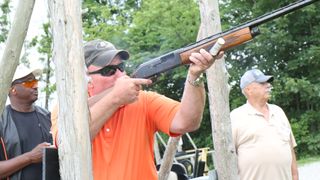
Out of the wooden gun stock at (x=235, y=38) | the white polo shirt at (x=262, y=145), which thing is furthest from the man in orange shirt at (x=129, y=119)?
the white polo shirt at (x=262, y=145)

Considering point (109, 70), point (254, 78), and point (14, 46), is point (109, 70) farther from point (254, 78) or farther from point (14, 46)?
point (254, 78)

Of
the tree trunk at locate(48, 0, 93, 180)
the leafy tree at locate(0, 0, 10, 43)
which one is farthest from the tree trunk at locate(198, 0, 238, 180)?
the leafy tree at locate(0, 0, 10, 43)

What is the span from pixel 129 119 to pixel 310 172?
421 inches

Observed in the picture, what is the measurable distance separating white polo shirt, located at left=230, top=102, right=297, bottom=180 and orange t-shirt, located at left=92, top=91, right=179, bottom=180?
1.89 meters

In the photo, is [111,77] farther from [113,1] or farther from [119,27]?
[113,1]

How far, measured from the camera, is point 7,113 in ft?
12.4

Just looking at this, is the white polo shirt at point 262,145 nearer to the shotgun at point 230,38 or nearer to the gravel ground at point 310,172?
the shotgun at point 230,38

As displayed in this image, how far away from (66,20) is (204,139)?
17.3 metres

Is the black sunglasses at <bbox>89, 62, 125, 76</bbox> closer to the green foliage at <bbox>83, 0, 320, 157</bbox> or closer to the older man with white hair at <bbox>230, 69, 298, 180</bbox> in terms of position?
the older man with white hair at <bbox>230, 69, 298, 180</bbox>

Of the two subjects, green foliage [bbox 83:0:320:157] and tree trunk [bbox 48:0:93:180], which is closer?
tree trunk [bbox 48:0:93:180]

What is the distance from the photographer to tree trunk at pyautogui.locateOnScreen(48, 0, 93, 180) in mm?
2436

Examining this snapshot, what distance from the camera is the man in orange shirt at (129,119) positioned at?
103 inches

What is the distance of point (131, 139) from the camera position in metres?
2.65

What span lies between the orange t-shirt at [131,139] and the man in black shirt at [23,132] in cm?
99
